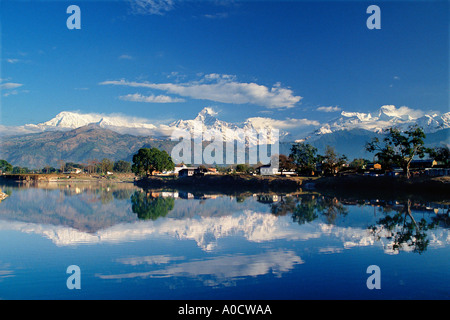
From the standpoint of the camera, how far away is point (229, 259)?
551 inches

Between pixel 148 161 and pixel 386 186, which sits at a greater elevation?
pixel 148 161

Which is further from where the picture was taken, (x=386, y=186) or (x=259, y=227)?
(x=386, y=186)

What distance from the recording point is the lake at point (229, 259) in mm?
10320

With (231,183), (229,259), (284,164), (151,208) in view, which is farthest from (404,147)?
(229,259)

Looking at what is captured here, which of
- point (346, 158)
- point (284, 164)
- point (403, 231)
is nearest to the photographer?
point (403, 231)

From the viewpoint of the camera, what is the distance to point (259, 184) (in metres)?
71.6

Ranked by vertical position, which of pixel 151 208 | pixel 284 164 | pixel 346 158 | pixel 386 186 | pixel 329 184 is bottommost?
pixel 151 208

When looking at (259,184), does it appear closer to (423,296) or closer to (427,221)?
(427,221)

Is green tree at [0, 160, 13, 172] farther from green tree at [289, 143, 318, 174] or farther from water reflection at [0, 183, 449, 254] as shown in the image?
water reflection at [0, 183, 449, 254]

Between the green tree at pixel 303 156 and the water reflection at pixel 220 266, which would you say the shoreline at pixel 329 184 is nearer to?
the green tree at pixel 303 156

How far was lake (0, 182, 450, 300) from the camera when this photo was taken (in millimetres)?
10320

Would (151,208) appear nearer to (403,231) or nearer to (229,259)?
(229,259)

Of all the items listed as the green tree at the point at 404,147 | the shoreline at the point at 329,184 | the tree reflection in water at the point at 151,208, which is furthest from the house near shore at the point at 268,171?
the tree reflection in water at the point at 151,208

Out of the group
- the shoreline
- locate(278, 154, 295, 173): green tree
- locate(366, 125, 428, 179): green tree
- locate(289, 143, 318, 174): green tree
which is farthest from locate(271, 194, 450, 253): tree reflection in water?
locate(289, 143, 318, 174): green tree
